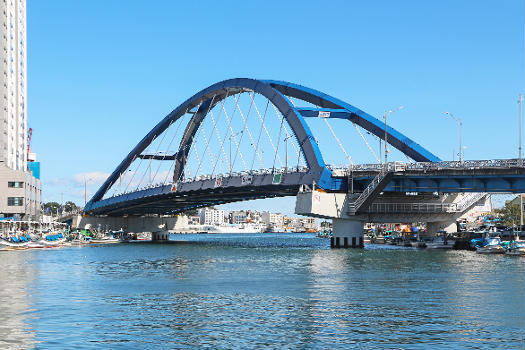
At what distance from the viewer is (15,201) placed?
15775cm

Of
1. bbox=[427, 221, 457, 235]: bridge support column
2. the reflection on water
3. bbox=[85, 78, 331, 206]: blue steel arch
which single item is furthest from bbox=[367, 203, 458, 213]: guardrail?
the reflection on water

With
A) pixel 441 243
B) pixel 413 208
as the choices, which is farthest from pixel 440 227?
pixel 413 208

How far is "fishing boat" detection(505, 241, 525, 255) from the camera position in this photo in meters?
92.8

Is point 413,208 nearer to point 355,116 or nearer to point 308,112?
point 355,116

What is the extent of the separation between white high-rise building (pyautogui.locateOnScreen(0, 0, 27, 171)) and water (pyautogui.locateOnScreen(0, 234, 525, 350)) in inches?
4022

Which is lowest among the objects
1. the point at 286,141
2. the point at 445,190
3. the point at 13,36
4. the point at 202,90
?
the point at 445,190

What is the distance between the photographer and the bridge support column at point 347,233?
115m

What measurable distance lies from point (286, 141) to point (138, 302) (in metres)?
82.2

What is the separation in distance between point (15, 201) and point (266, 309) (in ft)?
423

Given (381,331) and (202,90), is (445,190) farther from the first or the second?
(381,331)

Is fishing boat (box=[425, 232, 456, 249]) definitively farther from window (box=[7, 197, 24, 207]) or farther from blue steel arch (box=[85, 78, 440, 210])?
window (box=[7, 197, 24, 207])

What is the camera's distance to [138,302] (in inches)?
1732

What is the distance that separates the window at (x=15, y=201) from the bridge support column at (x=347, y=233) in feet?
247

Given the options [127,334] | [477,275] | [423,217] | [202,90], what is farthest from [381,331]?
[202,90]
